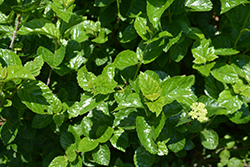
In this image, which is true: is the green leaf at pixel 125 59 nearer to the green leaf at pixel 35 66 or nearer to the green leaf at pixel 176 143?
the green leaf at pixel 35 66

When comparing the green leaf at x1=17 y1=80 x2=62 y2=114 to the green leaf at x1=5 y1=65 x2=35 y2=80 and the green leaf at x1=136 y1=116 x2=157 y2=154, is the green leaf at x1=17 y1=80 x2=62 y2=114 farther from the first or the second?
the green leaf at x1=136 y1=116 x2=157 y2=154

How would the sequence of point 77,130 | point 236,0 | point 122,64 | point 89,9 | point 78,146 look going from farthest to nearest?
point 89,9
point 77,130
point 78,146
point 122,64
point 236,0

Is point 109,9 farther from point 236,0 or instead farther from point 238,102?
point 238,102

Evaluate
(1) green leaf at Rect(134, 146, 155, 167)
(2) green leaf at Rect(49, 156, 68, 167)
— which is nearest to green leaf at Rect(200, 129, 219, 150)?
(1) green leaf at Rect(134, 146, 155, 167)

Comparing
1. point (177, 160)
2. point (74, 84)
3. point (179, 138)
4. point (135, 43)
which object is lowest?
point (177, 160)

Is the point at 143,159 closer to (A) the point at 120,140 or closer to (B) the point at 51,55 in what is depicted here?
(A) the point at 120,140

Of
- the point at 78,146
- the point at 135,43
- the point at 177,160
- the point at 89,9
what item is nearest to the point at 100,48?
the point at 135,43

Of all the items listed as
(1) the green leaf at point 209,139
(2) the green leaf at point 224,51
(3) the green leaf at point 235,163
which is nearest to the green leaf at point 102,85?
(2) the green leaf at point 224,51
